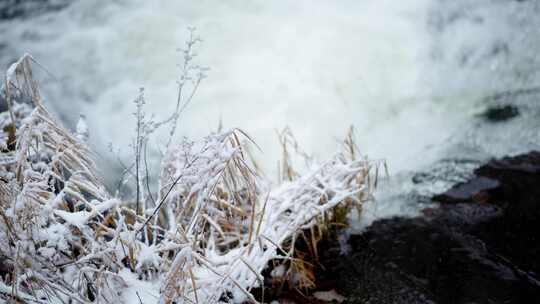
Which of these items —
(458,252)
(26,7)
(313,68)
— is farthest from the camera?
(26,7)

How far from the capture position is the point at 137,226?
2.03 meters

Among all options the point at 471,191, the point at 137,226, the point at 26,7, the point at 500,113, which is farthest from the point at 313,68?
the point at 26,7

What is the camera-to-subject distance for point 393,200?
122 inches

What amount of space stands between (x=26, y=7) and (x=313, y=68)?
9.89ft

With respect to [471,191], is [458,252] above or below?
below

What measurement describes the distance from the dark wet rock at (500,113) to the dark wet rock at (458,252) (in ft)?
2.16

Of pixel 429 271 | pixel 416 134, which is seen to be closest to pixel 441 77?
pixel 416 134

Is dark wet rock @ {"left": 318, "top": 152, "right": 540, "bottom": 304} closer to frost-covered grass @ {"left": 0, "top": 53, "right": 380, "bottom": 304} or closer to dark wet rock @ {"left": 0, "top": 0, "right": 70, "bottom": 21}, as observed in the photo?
frost-covered grass @ {"left": 0, "top": 53, "right": 380, "bottom": 304}

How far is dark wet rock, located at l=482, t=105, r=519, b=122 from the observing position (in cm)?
371

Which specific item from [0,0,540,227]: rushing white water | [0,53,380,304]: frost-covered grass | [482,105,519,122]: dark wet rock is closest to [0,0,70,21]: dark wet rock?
[0,0,540,227]: rushing white water

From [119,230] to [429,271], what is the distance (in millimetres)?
1519

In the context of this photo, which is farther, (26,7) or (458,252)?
(26,7)

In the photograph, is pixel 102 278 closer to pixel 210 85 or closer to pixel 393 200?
pixel 393 200

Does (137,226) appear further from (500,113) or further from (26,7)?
(26,7)
